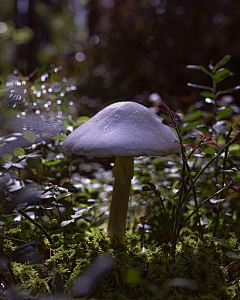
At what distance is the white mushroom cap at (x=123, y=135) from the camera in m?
0.86

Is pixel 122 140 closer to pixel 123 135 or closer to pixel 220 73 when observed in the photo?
pixel 123 135

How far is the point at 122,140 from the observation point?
2.85ft

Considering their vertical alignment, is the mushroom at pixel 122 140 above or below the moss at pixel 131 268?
above

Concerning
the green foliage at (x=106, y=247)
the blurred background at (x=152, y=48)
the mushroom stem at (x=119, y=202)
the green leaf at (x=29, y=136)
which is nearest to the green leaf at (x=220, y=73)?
the green foliage at (x=106, y=247)

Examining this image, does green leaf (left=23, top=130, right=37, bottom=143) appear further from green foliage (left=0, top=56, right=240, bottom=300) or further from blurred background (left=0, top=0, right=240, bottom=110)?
blurred background (left=0, top=0, right=240, bottom=110)

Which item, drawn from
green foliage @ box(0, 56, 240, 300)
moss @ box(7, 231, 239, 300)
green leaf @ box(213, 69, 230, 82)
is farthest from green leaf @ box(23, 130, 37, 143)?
green leaf @ box(213, 69, 230, 82)

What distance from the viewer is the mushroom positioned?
2.82ft

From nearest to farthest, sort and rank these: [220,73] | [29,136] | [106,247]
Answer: [29,136] < [106,247] < [220,73]

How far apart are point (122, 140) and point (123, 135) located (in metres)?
0.04

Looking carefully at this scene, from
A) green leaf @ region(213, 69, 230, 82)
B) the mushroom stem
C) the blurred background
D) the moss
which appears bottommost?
the moss

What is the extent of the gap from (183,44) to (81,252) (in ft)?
13.5

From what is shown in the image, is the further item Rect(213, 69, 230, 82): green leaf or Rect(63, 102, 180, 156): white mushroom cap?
Rect(213, 69, 230, 82): green leaf

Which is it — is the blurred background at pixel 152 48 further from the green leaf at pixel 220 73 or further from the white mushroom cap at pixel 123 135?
the white mushroom cap at pixel 123 135

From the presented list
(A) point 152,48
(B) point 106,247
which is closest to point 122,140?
(B) point 106,247
